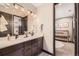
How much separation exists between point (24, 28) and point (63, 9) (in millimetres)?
708

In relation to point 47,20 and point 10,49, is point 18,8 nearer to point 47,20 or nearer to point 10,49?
point 47,20

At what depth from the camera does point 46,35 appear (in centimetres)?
175

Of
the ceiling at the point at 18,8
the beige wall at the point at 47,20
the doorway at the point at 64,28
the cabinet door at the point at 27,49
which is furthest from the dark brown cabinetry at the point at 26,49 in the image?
the ceiling at the point at 18,8

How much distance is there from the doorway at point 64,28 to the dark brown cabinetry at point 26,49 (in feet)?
0.96

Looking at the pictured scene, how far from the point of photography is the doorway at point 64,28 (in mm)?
1626

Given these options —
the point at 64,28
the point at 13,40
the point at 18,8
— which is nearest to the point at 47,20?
the point at 64,28

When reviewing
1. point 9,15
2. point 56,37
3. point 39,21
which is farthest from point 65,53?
point 9,15

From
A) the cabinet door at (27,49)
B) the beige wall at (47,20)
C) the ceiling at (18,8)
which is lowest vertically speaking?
the cabinet door at (27,49)

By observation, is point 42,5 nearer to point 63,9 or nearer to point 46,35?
point 63,9

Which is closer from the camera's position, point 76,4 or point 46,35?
point 76,4

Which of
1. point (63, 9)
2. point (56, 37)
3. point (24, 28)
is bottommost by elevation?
point (56, 37)

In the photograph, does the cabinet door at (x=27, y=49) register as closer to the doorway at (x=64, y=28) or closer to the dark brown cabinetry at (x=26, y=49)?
the dark brown cabinetry at (x=26, y=49)

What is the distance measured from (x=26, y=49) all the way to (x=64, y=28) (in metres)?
0.72

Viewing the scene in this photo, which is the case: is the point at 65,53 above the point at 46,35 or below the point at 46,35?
below
